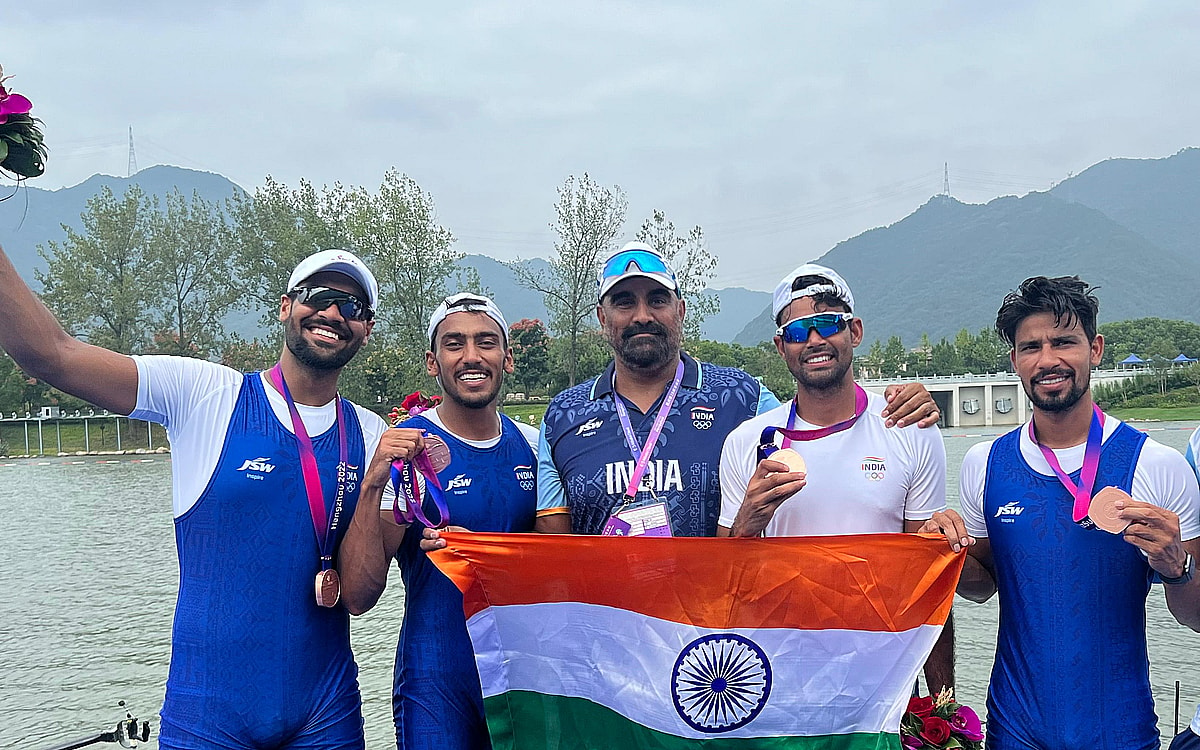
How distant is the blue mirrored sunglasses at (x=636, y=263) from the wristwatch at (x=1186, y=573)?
2.77 m

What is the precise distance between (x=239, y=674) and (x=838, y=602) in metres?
2.87

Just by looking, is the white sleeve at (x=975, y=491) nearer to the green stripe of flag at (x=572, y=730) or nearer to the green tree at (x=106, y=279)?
the green stripe of flag at (x=572, y=730)

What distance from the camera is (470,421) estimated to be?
5.20 meters

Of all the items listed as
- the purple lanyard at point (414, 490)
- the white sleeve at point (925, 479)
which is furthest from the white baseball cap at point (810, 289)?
the purple lanyard at point (414, 490)

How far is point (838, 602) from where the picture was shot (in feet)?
14.8

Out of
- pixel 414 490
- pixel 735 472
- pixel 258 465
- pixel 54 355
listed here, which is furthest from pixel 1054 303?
pixel 54 355

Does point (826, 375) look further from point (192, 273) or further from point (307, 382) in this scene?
point (192, 273)

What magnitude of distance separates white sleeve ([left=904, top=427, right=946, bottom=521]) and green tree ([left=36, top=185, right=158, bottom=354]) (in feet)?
264

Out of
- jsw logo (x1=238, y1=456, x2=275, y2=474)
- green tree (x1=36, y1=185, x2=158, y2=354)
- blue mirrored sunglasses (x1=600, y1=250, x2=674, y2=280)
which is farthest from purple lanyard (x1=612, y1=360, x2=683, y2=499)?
green tree (x1=36, y1=185, x2=158, y2=354)

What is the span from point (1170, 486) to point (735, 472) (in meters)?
1.94

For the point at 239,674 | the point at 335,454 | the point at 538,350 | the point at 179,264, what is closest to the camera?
the point at 239,674

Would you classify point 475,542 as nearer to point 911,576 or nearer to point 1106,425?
point 911,576

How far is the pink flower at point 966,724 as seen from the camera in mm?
4344

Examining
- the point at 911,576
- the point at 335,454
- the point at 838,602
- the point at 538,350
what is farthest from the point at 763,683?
the point at 538,350
